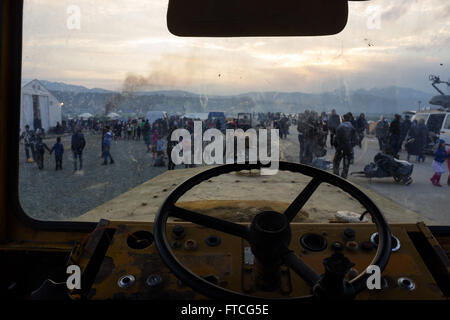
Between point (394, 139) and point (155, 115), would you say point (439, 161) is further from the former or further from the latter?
point (155, 115)

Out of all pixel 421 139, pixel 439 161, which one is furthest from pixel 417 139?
pixel 439 161

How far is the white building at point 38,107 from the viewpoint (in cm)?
157

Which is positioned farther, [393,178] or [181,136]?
[393,178]

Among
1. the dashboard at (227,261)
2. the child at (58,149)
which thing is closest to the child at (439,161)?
the dashboard at (227,261)

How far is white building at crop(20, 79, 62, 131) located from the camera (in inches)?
61.9

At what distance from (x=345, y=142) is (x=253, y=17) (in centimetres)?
133

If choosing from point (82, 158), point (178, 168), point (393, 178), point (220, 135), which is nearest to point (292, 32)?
point (220, 135)

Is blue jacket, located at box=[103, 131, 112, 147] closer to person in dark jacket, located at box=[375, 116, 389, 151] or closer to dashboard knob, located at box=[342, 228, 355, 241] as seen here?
dashboard knob, located at box=[342, 228, 355, 241]

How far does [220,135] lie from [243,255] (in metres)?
0.66

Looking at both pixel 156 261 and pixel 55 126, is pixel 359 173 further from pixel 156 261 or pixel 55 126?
pixel 55 126

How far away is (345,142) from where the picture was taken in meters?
2.40

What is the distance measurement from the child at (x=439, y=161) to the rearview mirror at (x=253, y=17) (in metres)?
1.15

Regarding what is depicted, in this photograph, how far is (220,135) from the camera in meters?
1.76
